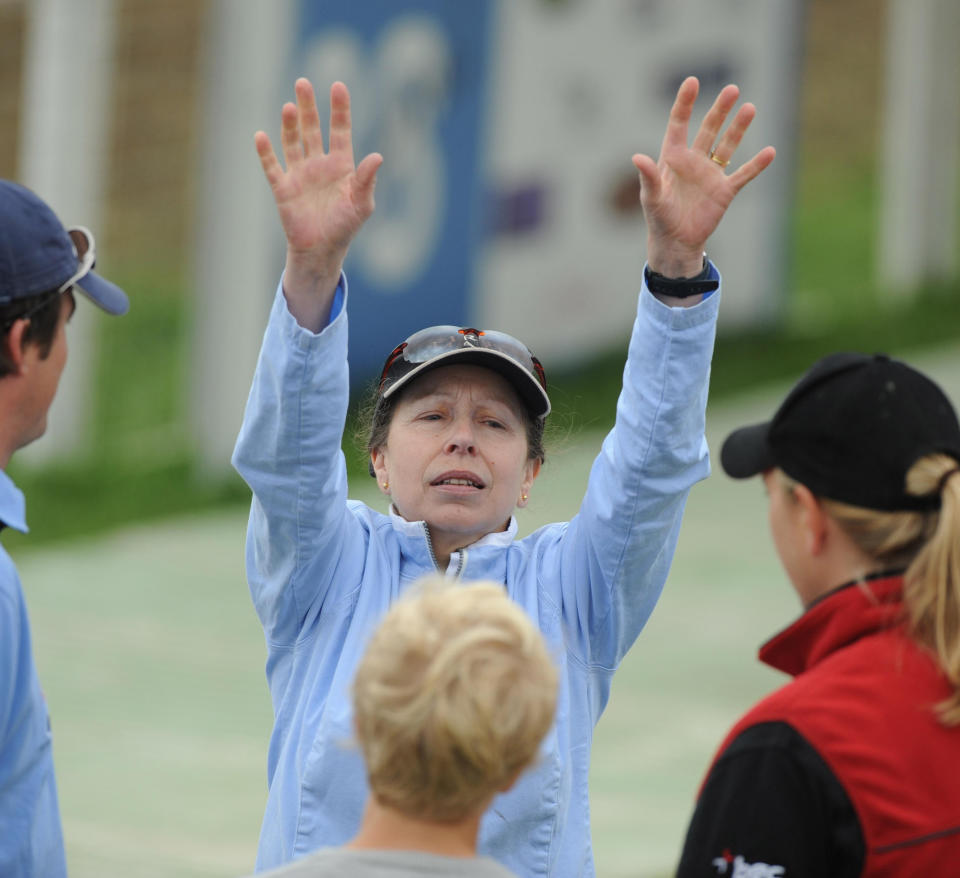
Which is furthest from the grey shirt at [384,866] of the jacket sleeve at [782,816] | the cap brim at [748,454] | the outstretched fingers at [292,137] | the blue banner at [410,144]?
the blue banner at [410,144]

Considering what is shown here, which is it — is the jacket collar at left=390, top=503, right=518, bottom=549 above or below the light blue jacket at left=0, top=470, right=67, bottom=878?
above

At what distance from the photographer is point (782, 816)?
2.23 m

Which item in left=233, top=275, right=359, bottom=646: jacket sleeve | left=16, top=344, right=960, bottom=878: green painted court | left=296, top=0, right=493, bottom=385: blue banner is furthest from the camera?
left=296, top=0, right=493, bottom=385: blue banner

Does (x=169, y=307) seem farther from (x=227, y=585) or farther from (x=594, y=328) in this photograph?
(x=227, y=585)

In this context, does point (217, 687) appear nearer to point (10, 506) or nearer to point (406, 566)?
point (406, 566)

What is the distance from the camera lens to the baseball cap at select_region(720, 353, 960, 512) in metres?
2.40

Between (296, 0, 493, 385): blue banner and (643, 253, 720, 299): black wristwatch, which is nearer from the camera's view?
(643, 253, 720, 299): black wristwatch

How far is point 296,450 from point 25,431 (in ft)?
1.42

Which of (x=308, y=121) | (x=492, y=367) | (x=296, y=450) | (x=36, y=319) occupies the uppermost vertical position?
(x=308, y=121)

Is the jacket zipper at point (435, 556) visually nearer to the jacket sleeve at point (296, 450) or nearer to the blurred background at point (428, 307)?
the jacket sleeve at point (296, 450)

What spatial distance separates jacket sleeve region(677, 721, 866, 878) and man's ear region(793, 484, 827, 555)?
29 cm

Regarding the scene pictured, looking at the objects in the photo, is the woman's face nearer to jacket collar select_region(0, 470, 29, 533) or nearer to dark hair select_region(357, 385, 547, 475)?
dark hair select_region(357, 385, 547, 475)

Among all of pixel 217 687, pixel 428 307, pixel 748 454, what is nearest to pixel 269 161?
pixel 748 454

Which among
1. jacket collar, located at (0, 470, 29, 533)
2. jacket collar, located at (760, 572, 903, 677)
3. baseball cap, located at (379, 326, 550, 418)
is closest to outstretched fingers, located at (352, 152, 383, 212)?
baseball cap, located at (379, 326, 550, 418)
